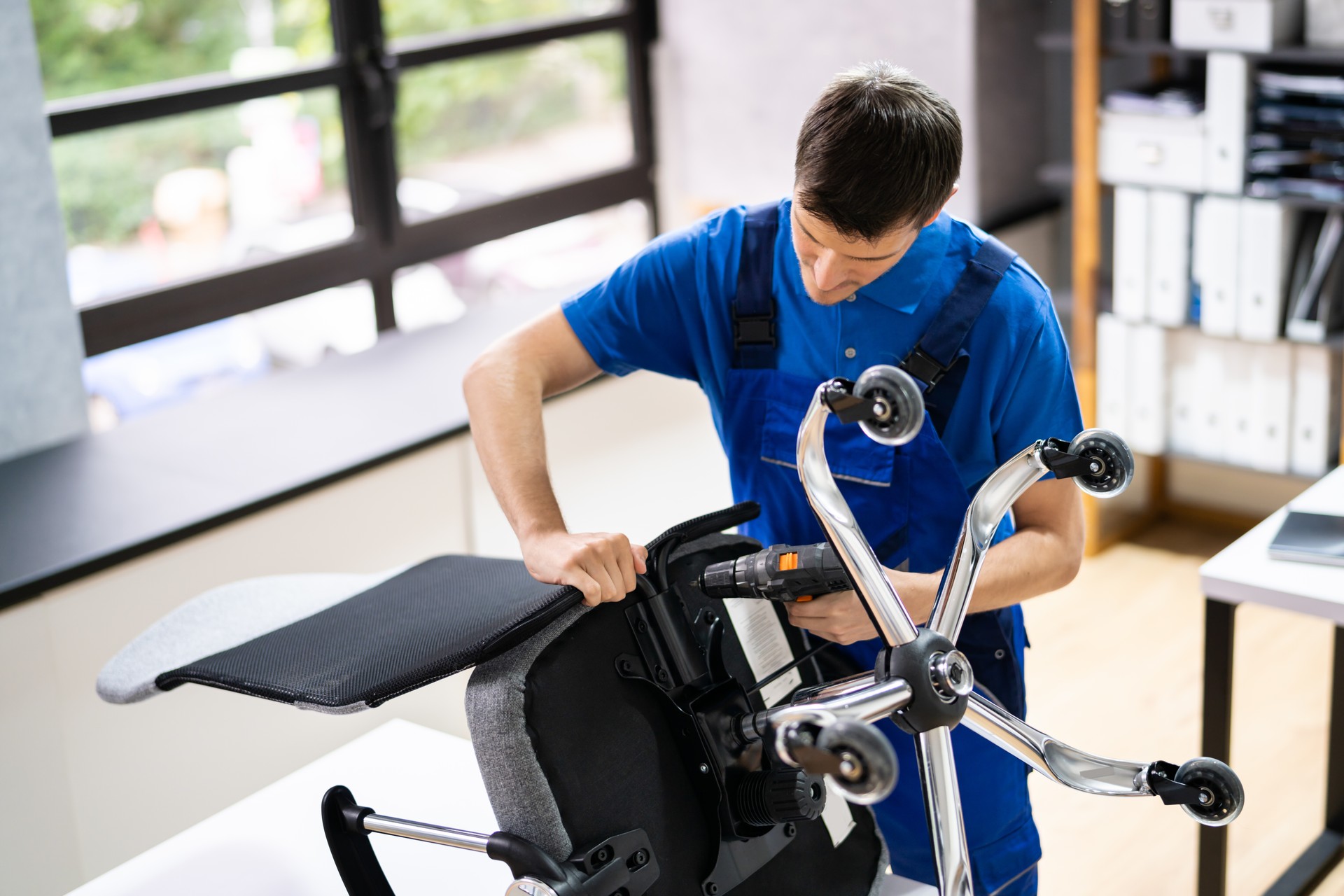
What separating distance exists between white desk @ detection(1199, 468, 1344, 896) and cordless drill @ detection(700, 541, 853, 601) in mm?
1039

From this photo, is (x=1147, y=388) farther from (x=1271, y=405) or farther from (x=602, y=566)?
(x=602, y=566)

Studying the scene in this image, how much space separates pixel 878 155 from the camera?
3.86ft

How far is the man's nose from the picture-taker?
1.25 metres

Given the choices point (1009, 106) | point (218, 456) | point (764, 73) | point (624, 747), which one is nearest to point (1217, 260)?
point (1009, 106)

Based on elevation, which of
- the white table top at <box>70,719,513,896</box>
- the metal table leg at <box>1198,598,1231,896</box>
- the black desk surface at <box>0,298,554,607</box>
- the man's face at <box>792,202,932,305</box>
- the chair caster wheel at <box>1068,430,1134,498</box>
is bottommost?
the metal table leg at <box>1198,598,1231,896</box>

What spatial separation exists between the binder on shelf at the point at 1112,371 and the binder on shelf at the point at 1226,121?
442mm

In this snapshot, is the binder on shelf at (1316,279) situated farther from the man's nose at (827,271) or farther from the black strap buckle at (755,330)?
the man's nose at (827,271)

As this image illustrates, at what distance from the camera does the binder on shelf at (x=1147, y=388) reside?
353 centimetres

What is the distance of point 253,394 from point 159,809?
0.98m

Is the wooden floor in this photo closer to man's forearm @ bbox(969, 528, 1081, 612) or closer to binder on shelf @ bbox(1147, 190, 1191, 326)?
binder on shelf @ bbox(1147, 190, 1191, 326)

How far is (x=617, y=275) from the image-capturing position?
5.16ft

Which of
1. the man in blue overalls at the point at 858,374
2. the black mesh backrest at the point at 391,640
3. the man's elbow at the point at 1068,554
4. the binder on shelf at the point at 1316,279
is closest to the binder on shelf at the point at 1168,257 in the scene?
the binder on shelf at the point at 1316,279

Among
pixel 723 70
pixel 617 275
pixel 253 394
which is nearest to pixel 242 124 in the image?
pixel 253 394

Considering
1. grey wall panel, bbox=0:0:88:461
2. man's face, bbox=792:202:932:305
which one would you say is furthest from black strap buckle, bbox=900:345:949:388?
grey wall panel, bbox=0:0:88:461
